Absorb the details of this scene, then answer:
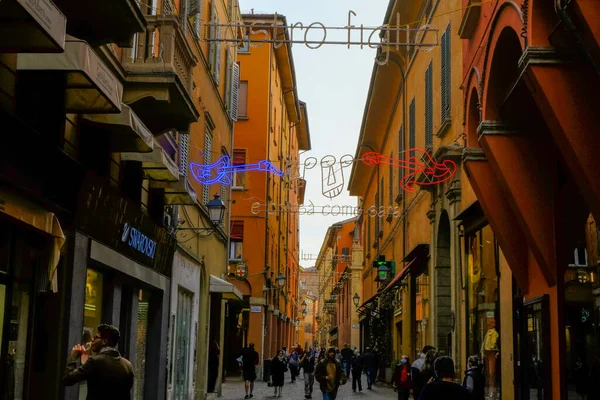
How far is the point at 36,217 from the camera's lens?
9438 millimetres

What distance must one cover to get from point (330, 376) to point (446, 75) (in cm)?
808

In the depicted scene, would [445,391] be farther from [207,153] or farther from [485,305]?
[207,153]

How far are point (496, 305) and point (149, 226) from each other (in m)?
6.75

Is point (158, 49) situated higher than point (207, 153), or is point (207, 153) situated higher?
point (207, 153)

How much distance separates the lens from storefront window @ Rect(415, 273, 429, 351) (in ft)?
81.4

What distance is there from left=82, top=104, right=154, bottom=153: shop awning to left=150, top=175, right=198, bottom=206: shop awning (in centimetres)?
339

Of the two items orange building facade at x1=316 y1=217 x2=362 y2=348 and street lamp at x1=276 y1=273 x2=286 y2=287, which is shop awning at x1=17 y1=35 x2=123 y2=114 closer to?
street lamp at x1=276 y1=273 x2=286 y2=287

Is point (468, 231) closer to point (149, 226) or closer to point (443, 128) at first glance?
point (443, 128)

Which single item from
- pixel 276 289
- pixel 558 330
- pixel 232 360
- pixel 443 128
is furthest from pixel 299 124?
pixel 558 330

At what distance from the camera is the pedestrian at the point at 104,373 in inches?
307

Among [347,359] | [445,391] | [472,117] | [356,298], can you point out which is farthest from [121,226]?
[356,298]

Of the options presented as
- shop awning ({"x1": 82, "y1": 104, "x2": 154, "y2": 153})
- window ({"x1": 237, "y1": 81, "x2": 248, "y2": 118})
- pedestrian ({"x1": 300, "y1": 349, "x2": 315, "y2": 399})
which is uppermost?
window ({"x1": 237, "y1": 81, "x2": 248, "y2": 118})

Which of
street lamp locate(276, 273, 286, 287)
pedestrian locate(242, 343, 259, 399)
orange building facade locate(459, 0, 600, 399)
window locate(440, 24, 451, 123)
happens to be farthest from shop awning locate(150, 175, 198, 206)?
street lamp locate(276, 273, 286, 287)

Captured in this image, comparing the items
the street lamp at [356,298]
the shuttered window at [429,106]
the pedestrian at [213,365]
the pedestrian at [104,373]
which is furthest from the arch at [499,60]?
the street lamp at [356,298]
